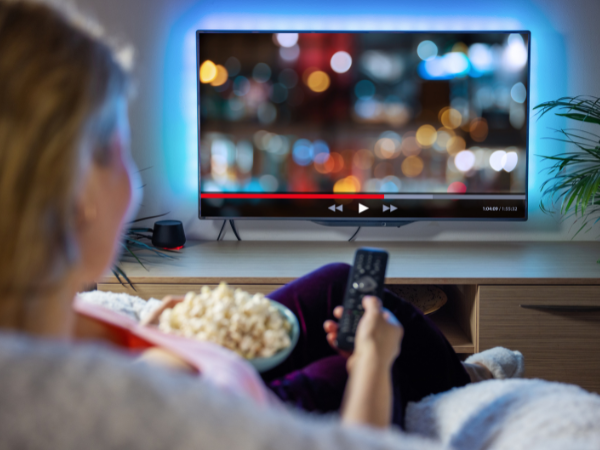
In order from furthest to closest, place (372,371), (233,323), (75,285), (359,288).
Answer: (359,288) < (233,323) < (372,371) < (75,285)

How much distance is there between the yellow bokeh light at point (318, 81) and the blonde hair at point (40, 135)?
1572 millimetres

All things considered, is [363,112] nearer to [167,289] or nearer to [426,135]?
[426,135]

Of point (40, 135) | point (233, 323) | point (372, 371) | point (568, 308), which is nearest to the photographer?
point (40, 135)

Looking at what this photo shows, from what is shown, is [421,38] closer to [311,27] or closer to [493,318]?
[311,27]

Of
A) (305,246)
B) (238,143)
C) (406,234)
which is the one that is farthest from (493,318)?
(238,143)

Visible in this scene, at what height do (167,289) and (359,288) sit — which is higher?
(359,288)

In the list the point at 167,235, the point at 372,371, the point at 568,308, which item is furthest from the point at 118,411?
the point at 167,235

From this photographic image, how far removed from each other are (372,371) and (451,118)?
4.90 feet

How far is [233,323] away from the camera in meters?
0.83

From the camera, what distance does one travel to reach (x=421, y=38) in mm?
1914

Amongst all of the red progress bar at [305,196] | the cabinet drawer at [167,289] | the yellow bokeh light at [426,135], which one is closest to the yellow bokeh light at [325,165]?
the red progress bar at [305,196]

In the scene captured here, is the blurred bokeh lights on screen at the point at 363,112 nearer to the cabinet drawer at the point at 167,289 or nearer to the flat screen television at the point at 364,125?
the flat screen television at the point at 364,125

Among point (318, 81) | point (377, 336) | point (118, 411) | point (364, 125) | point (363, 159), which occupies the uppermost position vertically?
point (318, 81)

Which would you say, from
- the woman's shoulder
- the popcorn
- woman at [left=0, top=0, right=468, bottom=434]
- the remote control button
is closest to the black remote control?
the remote control button
